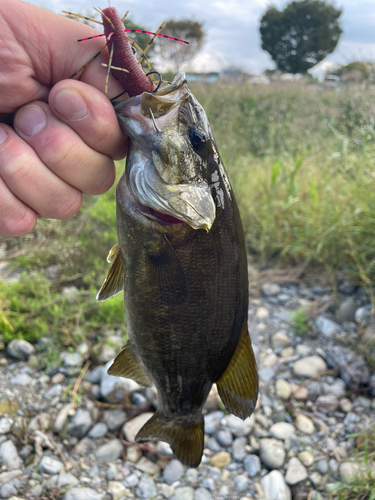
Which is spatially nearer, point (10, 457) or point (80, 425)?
point (10, 457)

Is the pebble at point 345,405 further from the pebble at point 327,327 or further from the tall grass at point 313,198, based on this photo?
the tall grass at point 313,198

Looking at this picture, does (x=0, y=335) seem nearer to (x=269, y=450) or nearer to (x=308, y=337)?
(x=269, y=450)

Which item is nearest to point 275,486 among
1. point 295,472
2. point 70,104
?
point 295,472

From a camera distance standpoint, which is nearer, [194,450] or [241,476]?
[194,450]

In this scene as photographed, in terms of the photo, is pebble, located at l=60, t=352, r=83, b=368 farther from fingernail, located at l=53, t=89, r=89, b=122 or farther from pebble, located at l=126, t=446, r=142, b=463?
fingernail, located at l=53, t=89, r=89, b=122

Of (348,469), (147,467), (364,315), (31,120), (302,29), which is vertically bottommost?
(147,467)

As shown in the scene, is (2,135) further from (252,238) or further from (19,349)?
(252,238)

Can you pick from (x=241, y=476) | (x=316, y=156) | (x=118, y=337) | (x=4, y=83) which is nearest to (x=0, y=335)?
(x=118, y=337)
